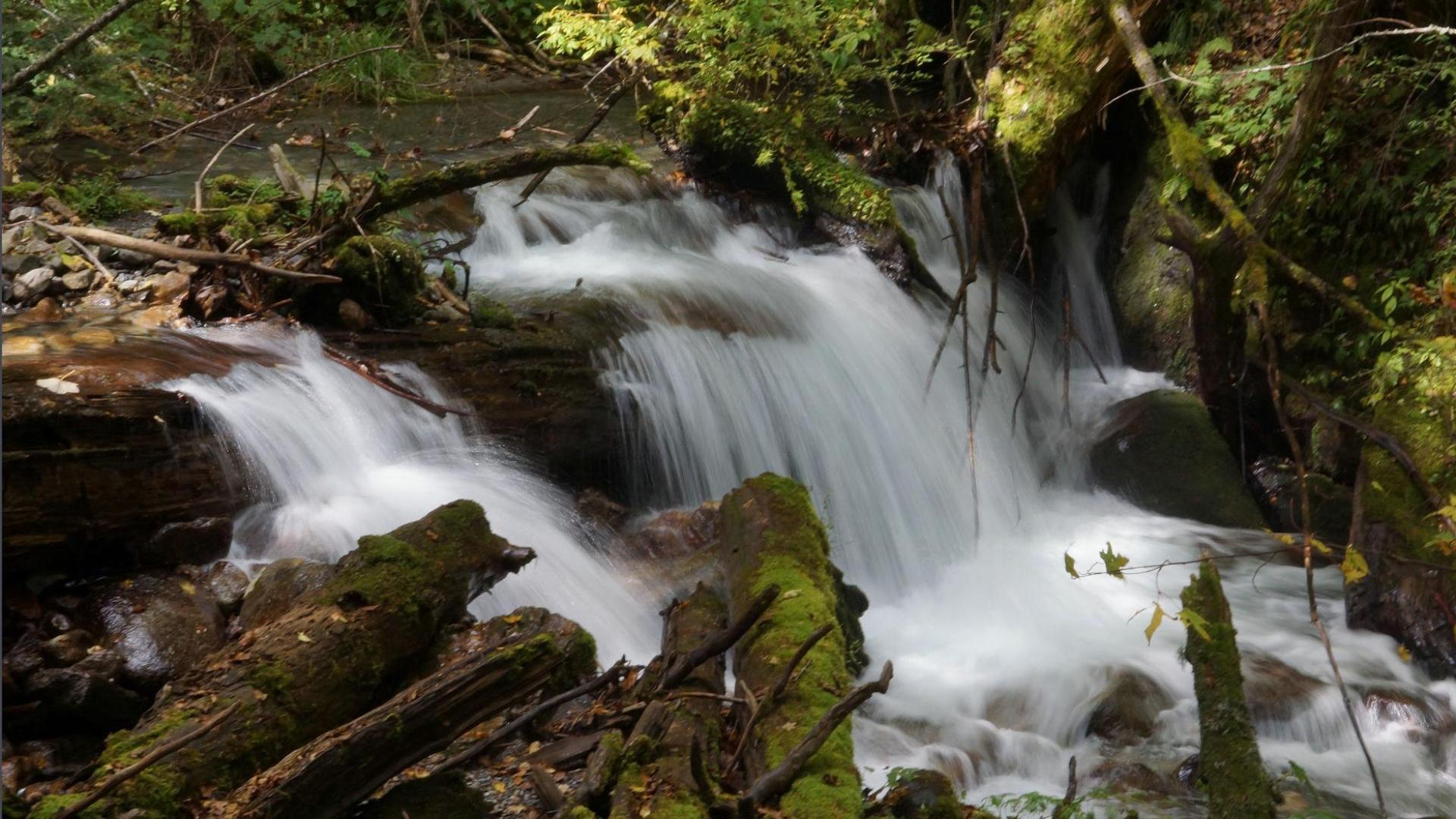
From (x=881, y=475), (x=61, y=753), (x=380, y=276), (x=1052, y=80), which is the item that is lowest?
(x=881, y=475)

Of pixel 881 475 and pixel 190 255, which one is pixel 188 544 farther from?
pixel 881 475

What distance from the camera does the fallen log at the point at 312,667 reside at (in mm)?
2891

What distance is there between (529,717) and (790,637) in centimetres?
88

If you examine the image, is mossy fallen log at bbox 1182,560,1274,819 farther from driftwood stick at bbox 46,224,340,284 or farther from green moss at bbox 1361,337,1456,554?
driftwood stick at bbox 46,224,340,284

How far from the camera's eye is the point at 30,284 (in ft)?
19.9

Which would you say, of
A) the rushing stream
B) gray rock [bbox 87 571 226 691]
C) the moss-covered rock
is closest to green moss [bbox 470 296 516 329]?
the moss-covered rock

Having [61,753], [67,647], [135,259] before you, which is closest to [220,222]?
[135,259]

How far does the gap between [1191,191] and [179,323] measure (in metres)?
7.07

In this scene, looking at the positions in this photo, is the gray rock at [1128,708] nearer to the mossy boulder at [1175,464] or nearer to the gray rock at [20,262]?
the mossy boulder at [1175,464]

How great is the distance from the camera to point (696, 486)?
6848 mm

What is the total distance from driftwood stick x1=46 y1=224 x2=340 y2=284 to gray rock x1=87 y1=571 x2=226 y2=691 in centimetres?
208

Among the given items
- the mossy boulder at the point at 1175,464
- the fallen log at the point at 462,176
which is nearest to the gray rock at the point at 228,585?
the fallen log at the point at 462,176

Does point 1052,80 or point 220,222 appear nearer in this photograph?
point 220,222

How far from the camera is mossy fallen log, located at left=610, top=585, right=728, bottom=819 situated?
9.16 feet
